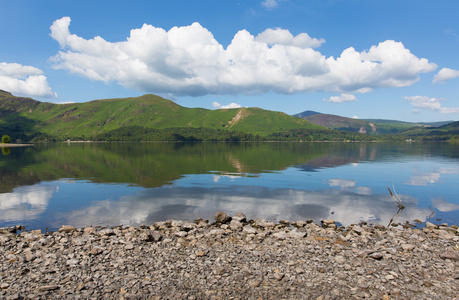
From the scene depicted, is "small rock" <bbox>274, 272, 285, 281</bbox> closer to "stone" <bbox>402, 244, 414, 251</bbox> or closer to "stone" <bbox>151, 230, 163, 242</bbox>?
Result: "stone" <bbox>151, 230, 163, 242</bbox>

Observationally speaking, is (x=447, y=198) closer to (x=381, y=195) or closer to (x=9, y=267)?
(x=381, y=195)

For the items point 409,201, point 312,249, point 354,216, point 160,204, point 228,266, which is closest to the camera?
point 228,266

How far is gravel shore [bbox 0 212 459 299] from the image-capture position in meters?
14.9

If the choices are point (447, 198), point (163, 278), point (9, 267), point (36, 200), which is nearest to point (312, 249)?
point (163, 278)

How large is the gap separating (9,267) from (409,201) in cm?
4678

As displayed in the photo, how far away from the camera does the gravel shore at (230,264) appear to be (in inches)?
586

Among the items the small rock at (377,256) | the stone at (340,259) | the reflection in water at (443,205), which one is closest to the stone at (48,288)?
the stone at (340,259)

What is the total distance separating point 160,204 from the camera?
118 ft

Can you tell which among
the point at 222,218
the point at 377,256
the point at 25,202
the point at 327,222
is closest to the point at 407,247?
the point at 377,256

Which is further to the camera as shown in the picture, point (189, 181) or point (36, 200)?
point (189, 181)

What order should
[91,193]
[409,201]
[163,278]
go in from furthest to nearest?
[91,193] < [409,201] < [163,278]

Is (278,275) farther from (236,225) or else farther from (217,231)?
(236,225)

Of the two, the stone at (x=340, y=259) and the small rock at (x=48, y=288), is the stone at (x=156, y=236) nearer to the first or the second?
the small rock at (x=48, y=288)

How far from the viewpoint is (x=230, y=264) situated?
1795cm
